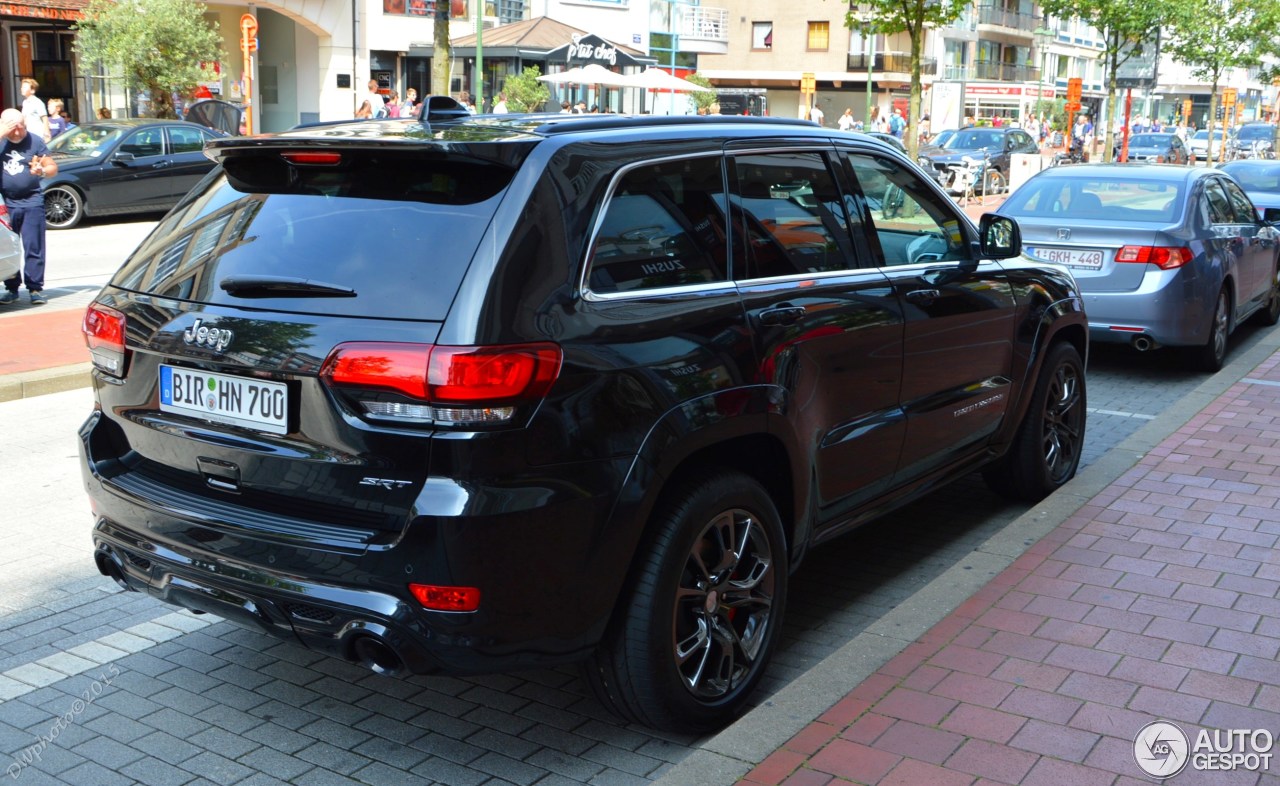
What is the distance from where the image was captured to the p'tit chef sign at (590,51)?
35.0 metres

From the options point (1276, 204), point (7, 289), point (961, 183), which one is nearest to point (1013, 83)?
point (961, 183)

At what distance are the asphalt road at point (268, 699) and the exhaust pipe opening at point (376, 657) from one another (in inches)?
17.6

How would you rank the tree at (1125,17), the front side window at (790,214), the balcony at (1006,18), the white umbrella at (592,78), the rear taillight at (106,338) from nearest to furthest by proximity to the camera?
the rear taillight at (106,338)
the front side window at (790,214)
the white umbrella at (592,78)
the tree at (1125,17)
the balcony at (1006,18)

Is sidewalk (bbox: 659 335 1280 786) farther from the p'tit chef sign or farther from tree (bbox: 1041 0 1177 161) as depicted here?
tree (bbox: 1041 0 1177 161)

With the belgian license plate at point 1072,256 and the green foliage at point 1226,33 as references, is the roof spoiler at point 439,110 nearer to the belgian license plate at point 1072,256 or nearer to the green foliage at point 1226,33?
the belgian license plate at point 1072,256

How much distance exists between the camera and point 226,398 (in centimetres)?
361

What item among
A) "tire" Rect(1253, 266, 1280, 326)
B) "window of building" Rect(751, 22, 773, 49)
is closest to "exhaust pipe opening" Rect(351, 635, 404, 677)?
"tire" Rect(1253, 266, 1280, 326)

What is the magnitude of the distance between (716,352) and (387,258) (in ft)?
3.36

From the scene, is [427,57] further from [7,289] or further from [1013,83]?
[1013,83]

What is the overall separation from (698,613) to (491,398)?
1069mm

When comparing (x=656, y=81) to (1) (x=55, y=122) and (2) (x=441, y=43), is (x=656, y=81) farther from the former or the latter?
(2) (x=441, y=43)

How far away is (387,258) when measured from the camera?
11.4 feet

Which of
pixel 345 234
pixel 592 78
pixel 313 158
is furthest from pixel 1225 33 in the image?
pixel 345 234

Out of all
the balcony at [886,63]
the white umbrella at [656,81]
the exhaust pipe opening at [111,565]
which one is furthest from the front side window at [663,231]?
the balcony at [886,63]
